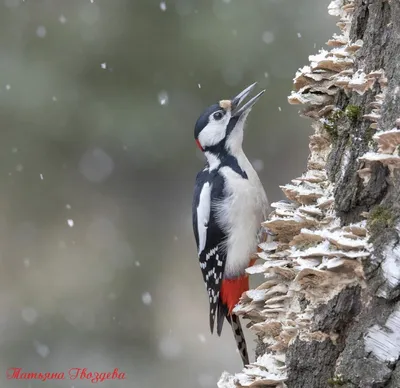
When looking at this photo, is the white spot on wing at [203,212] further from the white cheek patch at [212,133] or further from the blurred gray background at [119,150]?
the blurred gray background at [119,150]

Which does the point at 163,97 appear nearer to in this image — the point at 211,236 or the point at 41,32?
the point at 41,32

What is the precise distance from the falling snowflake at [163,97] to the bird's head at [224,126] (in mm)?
5106

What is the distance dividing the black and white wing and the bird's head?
0.50 ft

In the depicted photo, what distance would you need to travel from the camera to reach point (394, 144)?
7.38 ft

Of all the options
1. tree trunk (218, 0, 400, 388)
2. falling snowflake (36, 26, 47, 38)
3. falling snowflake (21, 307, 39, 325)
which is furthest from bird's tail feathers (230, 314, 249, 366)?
falling snowflake (36, 26, 47, 38)

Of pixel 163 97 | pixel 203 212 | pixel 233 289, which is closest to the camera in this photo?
pixel 233 289

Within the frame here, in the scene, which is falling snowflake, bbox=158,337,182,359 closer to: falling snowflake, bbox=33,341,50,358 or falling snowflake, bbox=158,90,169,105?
falling snowflake, bbox=33,341,50,358

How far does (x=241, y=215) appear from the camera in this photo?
13.7ft

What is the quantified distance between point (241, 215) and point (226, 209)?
92 millimetres

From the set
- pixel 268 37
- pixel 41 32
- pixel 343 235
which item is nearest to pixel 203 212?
pixel 343 235

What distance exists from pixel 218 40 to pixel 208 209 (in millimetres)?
5157

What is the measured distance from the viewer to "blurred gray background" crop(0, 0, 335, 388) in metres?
9.21

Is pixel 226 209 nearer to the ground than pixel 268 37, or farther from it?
nearer to the ground

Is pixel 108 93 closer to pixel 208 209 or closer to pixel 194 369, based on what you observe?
pixel 194 369
